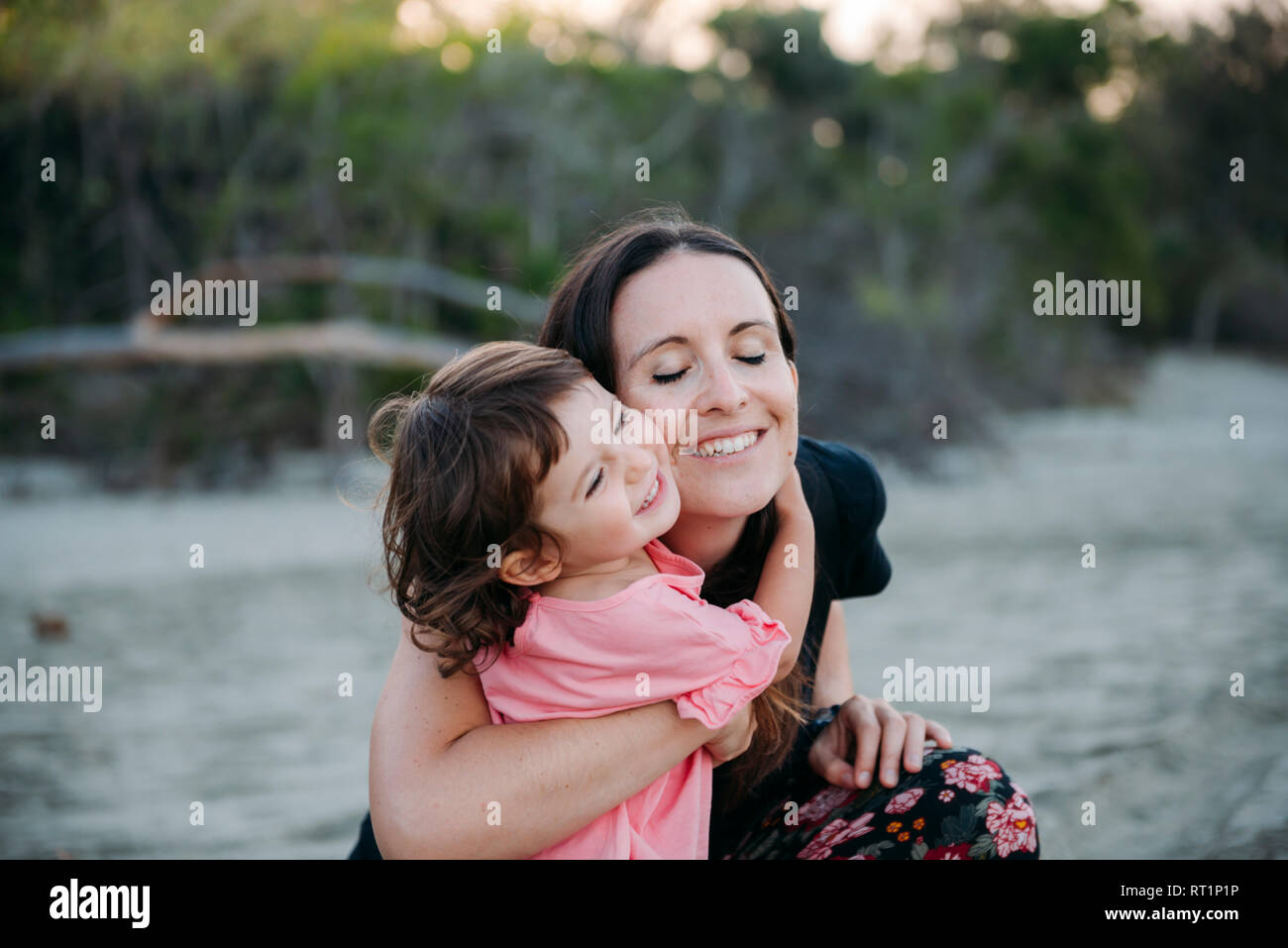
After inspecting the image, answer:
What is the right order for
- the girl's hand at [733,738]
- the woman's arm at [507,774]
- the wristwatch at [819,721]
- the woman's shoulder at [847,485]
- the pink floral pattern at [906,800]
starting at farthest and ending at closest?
the woman's shoulder at [847,485], the wristwatch at [819,721], the pink floral pattern at [906,800], the girl's hand at [733,738], the woman's arm at [507,774]

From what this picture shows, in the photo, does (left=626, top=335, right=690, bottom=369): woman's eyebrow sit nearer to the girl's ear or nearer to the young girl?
the young girl

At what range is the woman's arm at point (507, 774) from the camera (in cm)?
174

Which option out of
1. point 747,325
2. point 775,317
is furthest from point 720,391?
point 775,317

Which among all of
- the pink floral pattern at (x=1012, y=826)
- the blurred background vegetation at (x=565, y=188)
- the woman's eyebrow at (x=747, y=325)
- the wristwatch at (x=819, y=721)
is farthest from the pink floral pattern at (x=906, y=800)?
the blurred background vegetation at (x=565, y=188)

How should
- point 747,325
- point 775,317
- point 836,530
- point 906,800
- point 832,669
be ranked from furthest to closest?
point 832,669, point 836,530, point 775,317, point 747,325, point 906,800

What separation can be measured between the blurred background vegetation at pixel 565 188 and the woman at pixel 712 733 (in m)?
0.71

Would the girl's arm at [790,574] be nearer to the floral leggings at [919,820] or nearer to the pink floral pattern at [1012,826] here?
the floral leggings at [919,820]

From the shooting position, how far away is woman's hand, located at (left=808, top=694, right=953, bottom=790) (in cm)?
204

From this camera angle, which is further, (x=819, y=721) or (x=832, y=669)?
(x=832, y=669)

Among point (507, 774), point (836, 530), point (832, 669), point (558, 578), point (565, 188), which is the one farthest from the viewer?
point (565, 188)

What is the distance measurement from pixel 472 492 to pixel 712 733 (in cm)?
52

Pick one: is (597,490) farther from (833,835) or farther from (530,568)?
(833,835)

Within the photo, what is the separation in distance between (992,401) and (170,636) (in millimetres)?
11911

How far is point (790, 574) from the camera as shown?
79.5 inches
